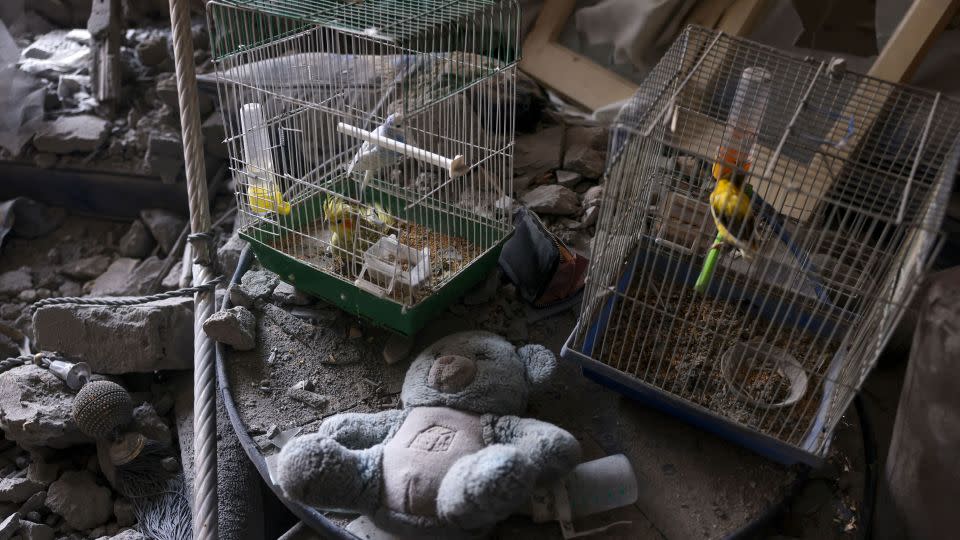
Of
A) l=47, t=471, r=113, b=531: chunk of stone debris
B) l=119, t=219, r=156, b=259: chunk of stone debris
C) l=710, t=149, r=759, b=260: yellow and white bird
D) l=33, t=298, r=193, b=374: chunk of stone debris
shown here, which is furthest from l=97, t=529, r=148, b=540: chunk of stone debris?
l=710, t=149, r=759, b=260: yellow and white bird

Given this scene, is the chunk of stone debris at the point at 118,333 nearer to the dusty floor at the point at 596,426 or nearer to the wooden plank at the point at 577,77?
the dusty floor at the point at 596,426

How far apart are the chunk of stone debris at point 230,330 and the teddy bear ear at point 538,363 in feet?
1.89

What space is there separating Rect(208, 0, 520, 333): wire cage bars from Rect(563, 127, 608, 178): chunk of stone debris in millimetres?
370

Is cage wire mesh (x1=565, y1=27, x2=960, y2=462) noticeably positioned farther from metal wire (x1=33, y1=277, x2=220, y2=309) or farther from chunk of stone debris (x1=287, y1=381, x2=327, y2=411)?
metal wire (x1=33, y1=277, x2=220, y2=309)

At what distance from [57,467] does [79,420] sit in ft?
0.72

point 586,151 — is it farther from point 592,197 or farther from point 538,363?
point 538,363

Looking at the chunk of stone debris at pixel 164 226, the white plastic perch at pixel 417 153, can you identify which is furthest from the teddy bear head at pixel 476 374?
the chunk of stone debris at pixel 164 226

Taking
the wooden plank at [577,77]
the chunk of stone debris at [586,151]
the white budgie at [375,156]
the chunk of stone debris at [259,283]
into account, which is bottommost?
the chunk of stone debris at [259,283]

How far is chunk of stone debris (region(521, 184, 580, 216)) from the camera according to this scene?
1.95m

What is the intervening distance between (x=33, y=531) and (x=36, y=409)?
0.26 meters

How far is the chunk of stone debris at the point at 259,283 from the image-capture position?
172cm

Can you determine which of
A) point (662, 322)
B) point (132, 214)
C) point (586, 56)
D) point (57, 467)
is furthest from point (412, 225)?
point (132, 214)

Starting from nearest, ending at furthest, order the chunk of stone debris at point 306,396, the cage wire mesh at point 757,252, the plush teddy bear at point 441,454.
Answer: the plush teddy bear at point 441,454 → the cage wire mesh at point 757,252 → the chunk of stone debris at point 306,396

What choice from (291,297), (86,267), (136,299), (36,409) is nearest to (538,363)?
(291,297)
